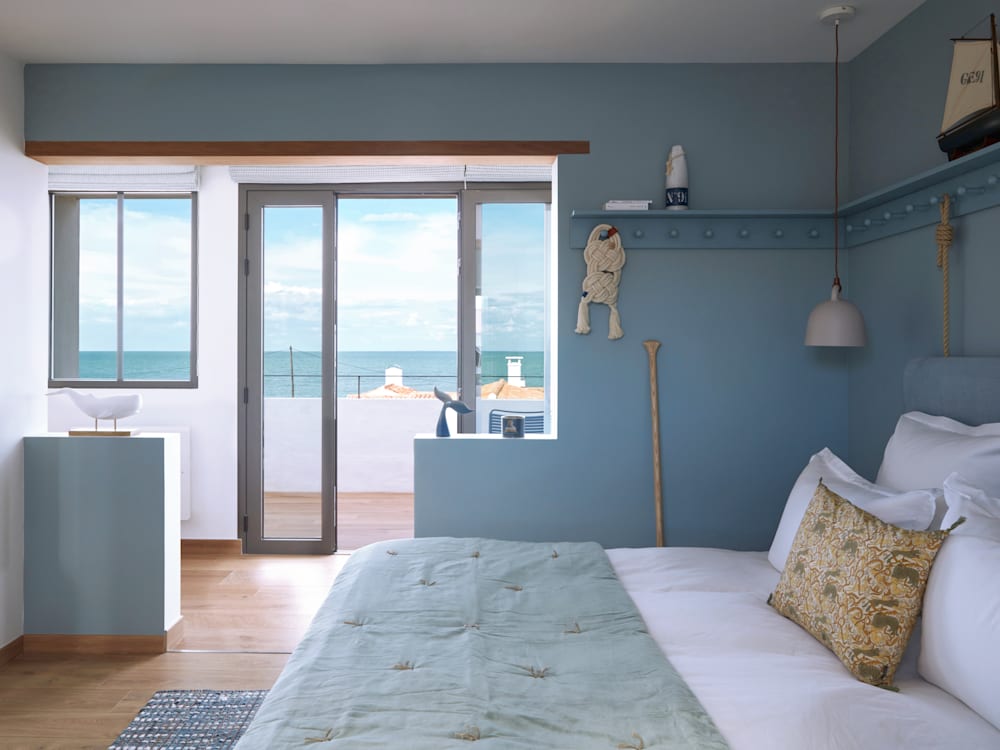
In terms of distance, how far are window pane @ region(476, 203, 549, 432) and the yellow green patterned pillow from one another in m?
2.80

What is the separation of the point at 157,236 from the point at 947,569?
10.6 metres

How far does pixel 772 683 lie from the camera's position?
1.49 meters

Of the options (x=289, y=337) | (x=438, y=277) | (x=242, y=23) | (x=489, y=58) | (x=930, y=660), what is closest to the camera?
(x=930, y=660)

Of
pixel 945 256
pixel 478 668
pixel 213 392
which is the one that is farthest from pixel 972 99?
pixel 213 392

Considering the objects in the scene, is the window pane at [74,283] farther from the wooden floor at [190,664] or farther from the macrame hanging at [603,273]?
the macrame hanging at [603,273]

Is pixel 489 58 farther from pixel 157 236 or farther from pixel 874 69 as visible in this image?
pixel 157 236

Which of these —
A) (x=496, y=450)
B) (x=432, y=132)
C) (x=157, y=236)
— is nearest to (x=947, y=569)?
(x=496, y=450)

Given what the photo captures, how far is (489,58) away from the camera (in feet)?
10.2

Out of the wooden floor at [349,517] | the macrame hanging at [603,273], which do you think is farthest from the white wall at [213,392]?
the macrame hanging at [603,273]

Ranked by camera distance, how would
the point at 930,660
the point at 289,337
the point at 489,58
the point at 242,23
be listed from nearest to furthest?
the point at 930,660
the point at 242,23
the point at 489,58
the point at 289,337

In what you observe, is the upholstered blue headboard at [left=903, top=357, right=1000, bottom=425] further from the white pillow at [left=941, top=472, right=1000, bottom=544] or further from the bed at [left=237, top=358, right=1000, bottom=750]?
the white pillow at [left=941, top=472, right=1000, bottom=544]

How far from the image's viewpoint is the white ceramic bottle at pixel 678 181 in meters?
3.05

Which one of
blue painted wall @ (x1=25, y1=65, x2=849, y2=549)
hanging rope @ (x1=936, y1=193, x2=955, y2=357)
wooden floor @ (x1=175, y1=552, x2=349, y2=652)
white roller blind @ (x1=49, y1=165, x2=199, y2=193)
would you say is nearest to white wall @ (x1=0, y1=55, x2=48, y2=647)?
blue painted wall @ (x1=25, y1=65, x2=849, y2=549)

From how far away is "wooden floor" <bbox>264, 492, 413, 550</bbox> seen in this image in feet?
15.4
